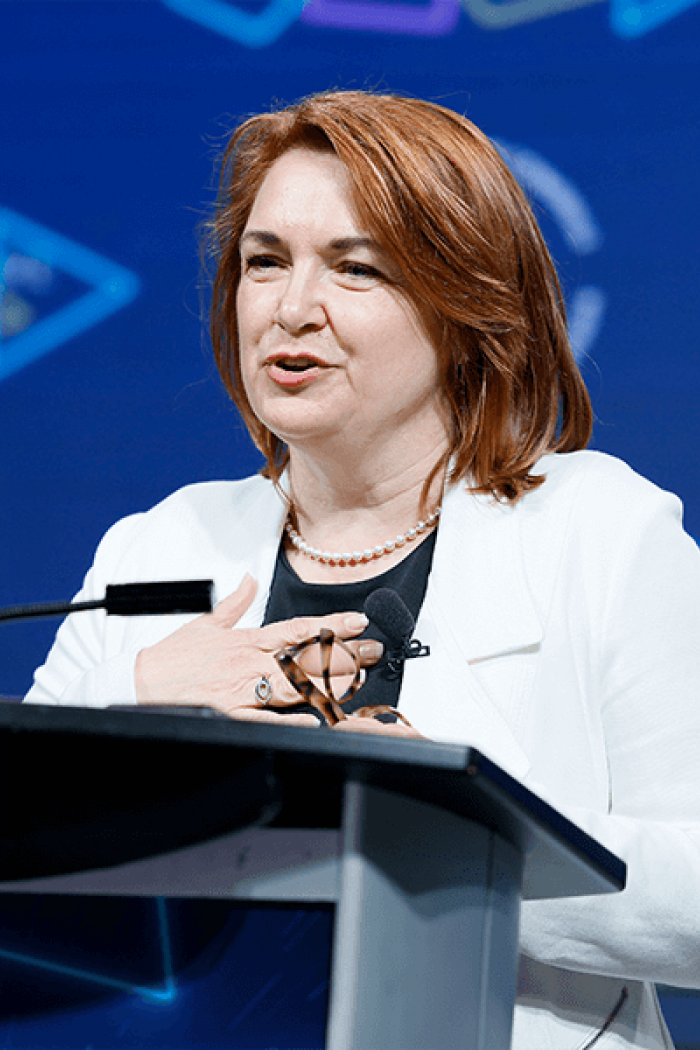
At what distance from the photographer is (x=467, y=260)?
1414 mm

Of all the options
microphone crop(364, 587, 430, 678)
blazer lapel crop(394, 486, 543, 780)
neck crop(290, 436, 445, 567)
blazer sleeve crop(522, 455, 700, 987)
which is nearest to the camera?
blazer sleeve crop(522, 455, 700, 987)

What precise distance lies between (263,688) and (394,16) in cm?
136

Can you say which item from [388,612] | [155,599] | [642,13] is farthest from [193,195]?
[155,599]

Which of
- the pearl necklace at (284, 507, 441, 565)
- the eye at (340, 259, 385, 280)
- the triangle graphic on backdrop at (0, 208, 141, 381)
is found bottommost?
the pearl necklace at (284, 507, 441, 565)

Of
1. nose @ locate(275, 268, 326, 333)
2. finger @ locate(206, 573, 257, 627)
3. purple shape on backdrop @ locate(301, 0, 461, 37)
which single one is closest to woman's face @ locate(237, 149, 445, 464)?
nose @ locate(275, 268, 326, 333)

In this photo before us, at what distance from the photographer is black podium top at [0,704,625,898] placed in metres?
0.50

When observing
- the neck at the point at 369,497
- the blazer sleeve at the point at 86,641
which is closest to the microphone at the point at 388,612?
the neck at the point at 369,497

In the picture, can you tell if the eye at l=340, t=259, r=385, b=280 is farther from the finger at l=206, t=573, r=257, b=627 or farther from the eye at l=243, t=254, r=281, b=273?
the finger at l=206, t=573, r=257, b=627

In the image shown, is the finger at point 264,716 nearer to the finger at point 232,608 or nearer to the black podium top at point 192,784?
the finger at point 232,608

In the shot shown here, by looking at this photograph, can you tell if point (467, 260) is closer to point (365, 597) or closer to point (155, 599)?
point (365, 597)

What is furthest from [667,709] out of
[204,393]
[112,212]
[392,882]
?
[112,212]

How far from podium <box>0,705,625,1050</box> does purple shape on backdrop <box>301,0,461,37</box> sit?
1.80 metres

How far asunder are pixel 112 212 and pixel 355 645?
1.27 metres

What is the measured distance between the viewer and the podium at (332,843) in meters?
0.53
